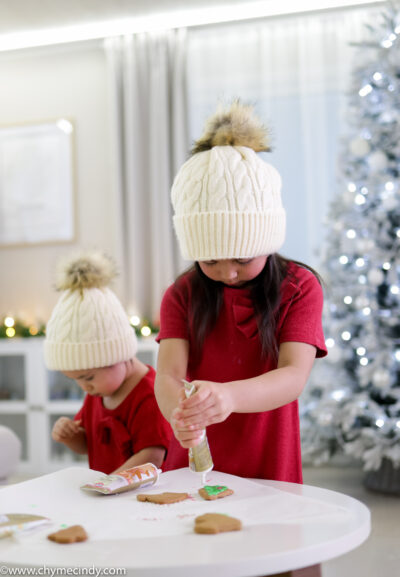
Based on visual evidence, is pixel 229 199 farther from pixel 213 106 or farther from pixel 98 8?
pixel 98 8

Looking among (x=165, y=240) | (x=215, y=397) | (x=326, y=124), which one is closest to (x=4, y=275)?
(x=165, y=240)

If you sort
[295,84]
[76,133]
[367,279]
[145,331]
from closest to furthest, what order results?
[367,279], [145,331], [295,84], [76,133]

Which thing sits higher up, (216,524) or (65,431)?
(216,524)

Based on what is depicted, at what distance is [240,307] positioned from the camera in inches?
55.2

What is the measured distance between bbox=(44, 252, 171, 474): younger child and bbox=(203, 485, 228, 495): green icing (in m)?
0.52

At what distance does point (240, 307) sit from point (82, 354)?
1.71ft

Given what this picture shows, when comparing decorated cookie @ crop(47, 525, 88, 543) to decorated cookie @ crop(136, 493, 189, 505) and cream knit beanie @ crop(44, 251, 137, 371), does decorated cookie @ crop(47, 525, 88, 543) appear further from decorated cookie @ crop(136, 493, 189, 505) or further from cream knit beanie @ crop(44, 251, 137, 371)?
cream knit beanie @ crop(44, 251, 137, 371)

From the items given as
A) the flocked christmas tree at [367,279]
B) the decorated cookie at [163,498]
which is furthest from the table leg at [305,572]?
the flocked christmas tree at [367,279]

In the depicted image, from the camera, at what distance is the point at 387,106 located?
10.8 feet

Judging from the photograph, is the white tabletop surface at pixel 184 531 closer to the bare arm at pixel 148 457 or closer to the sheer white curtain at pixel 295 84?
the bare arm at pixel 148 457

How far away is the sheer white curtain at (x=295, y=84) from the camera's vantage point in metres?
4.38

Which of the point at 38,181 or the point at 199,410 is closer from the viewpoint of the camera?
the point at 199,410

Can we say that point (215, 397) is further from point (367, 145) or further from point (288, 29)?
point (288, 29)

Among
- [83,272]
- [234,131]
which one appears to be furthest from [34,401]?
[234,131]
